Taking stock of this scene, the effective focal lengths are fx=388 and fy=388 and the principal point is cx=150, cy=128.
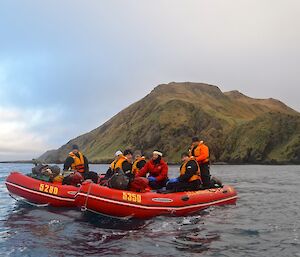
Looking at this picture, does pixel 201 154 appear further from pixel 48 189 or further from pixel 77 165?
pixel 48 189

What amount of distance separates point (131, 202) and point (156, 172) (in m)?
3.65

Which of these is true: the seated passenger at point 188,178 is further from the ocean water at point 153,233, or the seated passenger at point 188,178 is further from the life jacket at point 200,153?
the ocean water at point 153,233

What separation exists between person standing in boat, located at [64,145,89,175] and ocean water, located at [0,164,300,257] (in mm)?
2388

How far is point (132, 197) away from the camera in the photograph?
46.2ft

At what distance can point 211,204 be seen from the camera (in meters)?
17.2

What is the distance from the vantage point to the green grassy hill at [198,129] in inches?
4033

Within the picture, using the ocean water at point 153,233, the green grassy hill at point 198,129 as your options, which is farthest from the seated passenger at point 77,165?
the green grassy hill at point 198,129

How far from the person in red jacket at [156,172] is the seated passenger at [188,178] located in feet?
2.11

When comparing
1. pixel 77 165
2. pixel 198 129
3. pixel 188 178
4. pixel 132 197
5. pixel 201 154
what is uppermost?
pixel 198 129

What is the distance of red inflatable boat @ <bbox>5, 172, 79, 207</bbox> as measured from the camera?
16.2 m

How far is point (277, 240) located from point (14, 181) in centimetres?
1168

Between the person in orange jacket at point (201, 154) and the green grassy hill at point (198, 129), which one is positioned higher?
the green grassy hill at point (198, 129)

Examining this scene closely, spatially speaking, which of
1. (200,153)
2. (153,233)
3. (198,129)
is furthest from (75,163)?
(198,129)

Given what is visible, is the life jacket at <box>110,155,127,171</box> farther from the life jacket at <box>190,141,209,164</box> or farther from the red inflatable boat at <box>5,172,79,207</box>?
the life jacket at <box>190,141,209,164</box>
